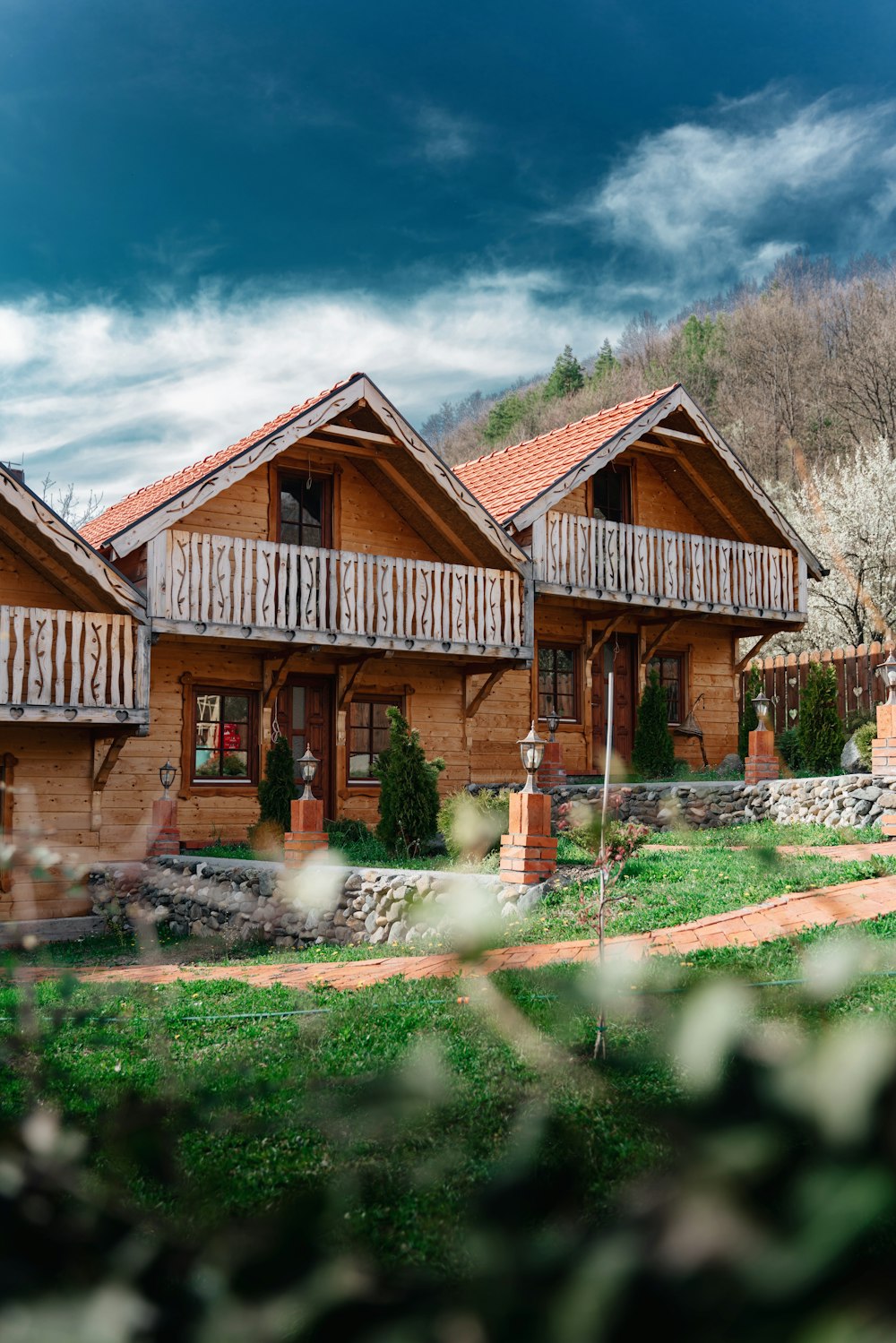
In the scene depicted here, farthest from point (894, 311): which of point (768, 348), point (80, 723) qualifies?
point (80, 723)

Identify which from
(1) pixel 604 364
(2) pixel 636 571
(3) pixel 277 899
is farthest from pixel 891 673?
(1) pixel 604 364

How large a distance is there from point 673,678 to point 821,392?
Result: 1601 cm

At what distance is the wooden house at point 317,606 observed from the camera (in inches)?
604

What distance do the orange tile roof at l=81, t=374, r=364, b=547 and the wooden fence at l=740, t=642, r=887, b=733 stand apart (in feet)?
30.3

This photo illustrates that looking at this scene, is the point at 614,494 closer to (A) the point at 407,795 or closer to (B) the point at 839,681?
(B) the point at 839,681

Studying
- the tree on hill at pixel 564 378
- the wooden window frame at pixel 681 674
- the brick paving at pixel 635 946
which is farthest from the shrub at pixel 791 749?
the tree on hill at pixel 564 378

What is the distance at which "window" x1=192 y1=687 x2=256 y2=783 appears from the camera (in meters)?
17.0

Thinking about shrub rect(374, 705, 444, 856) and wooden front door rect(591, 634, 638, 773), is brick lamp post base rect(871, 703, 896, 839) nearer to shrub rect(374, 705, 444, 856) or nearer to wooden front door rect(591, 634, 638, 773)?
shrub rect(374, 705, 444, 856)

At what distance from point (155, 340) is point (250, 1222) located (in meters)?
16.4

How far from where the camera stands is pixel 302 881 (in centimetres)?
240

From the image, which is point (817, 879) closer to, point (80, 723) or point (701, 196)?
point (701, 196)

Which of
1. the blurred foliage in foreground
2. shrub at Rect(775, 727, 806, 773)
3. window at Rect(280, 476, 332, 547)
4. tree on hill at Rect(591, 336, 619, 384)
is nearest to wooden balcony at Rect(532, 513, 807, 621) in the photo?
shrub at Rect(775, 727, 806, 773)

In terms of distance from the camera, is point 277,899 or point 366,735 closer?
point 277,899

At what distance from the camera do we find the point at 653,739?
1914 cm
